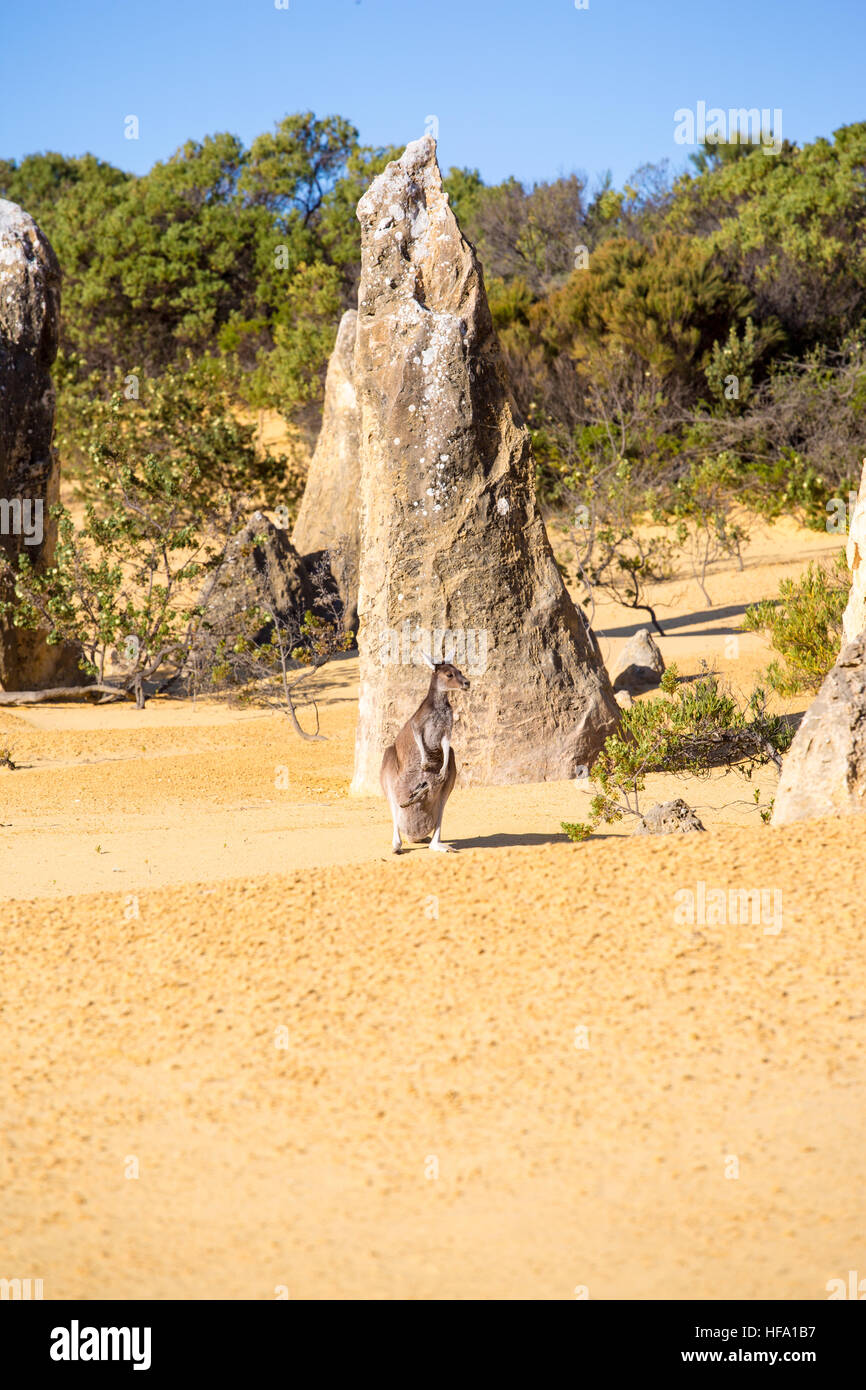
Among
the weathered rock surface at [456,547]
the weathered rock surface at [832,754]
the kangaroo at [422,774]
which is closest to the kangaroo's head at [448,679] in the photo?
the kangaroo at [422,774]

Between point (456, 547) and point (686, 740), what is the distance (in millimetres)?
2056

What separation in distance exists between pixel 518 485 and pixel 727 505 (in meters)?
11.4

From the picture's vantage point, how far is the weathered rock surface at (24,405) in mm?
13211

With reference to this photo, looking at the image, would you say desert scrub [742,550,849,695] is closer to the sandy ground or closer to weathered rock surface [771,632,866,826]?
weathered rock surface [771,632,866,826]

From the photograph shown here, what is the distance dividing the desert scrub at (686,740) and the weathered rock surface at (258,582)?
7.04m

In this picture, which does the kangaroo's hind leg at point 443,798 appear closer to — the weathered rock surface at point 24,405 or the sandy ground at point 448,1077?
the sandy ground at point 448,1077

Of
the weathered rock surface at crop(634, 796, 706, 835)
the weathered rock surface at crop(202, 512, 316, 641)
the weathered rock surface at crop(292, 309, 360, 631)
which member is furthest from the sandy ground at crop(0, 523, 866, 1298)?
the weathered rock surface at crop(292, 309, 360, 631)

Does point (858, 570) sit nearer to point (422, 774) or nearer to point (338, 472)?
point (422, 774)

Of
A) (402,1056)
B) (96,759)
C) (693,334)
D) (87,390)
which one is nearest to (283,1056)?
(402,1056)

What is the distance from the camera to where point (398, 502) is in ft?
29.5

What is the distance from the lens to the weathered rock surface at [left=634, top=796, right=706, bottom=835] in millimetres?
6422
